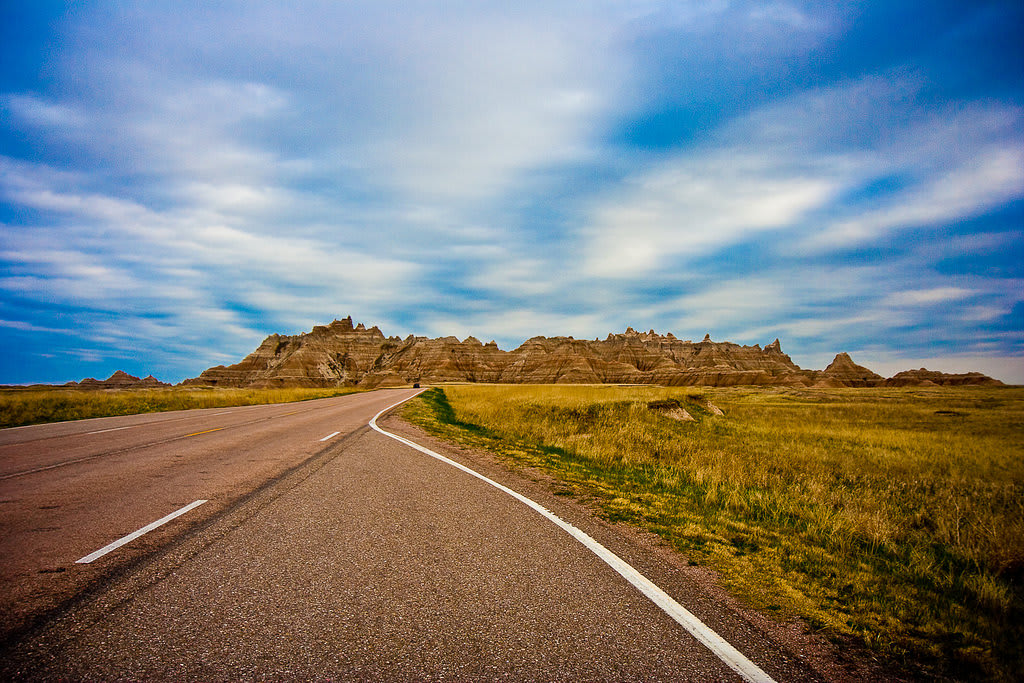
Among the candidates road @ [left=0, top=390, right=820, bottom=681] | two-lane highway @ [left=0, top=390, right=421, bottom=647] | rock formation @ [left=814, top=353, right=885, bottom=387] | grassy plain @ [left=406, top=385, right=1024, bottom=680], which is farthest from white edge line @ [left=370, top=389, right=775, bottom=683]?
rock formation @ [left=814, top=353, right=885, bottom=387]

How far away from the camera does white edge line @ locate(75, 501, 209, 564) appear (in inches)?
182

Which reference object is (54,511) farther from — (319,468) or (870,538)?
(870,538)

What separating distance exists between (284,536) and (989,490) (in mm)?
15208

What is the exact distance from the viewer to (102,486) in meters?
7.63

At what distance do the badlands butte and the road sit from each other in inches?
5647

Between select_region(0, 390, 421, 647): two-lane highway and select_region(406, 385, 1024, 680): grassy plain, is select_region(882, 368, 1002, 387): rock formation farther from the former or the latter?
select_region(0, 390, 421, 647): two-lane highway

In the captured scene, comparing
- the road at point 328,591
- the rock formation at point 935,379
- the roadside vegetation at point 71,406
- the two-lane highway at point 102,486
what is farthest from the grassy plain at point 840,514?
the rock formation at point 935,379

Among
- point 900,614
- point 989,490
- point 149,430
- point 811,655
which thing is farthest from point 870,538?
point 149,430

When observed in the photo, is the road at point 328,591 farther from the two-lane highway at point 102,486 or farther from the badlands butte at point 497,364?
the badlands butte at point 497,364

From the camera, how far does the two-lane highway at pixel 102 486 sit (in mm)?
4301

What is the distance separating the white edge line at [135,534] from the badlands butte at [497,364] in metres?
143

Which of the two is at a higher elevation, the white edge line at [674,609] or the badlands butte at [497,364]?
the badlands butte at [497,364]

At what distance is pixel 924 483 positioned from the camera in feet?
39.7

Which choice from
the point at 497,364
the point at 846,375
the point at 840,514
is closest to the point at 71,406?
the point at 840,514
